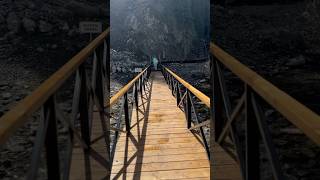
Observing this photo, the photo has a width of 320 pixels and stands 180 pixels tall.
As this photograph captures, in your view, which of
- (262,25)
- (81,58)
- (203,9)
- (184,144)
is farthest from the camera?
(203,9)

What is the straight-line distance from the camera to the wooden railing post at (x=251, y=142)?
5.31 feet

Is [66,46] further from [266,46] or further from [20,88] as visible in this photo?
[266,46]

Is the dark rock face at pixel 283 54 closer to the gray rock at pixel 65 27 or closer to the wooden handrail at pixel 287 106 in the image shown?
the wooden handrail at pixel 287 106

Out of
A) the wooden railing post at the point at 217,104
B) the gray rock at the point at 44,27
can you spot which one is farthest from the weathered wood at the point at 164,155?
the gray rock at the point at 44,27

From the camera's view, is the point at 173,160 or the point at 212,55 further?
the point at 173,160

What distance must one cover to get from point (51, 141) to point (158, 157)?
6.33 ft

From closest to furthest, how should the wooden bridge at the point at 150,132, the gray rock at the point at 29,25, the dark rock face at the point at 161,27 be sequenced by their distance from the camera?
the wooden bridge at the point at 150,132, the gray rock at the point at 29,25, the dark rock face at the point at 161,27

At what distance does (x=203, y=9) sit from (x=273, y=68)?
43.2 meters

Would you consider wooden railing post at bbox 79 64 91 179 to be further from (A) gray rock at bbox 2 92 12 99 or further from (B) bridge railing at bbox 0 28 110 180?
(A) gray rock at bbox 2 92 12 99

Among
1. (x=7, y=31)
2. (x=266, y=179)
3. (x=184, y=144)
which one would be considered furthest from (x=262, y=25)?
(x=184, y=144)

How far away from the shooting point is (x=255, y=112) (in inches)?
59.9

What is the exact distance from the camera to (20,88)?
10.0 meters

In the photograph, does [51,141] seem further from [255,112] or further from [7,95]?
[7,95]

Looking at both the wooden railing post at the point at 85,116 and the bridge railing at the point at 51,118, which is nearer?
the bridge railing at the point at 51,118
